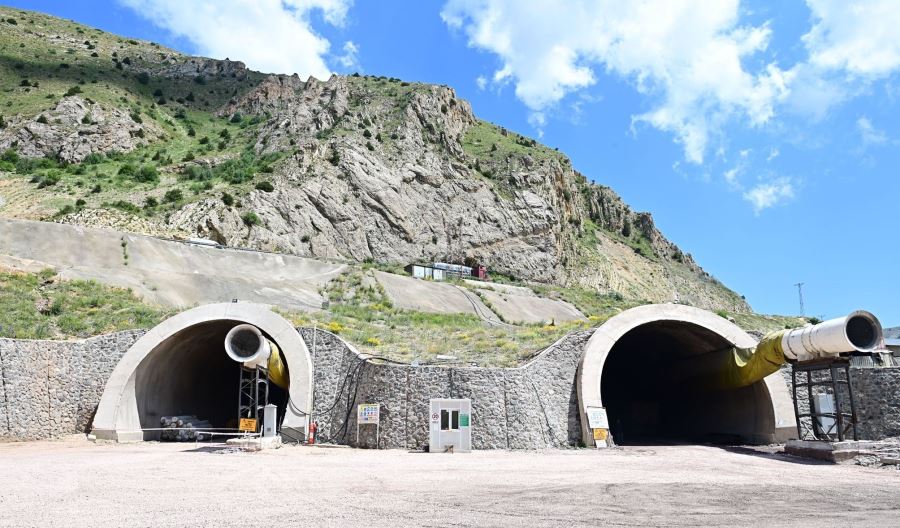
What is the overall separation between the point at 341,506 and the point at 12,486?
6791mm

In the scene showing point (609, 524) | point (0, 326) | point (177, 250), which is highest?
point (177, 250)

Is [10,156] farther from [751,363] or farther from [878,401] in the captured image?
[878,401]

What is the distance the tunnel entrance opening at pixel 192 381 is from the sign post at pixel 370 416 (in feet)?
19.2

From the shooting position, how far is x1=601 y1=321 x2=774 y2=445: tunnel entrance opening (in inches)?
1046

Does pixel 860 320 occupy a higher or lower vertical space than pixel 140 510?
higher

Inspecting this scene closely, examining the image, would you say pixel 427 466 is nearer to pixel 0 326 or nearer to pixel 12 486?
pixel 12 486

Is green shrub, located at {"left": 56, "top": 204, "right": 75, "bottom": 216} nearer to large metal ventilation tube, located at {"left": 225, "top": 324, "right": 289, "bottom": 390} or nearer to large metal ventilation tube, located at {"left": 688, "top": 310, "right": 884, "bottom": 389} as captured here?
large metal ventilation tube, located at {"left": 225, "top": 324, "right": 289, "bottom": 390}

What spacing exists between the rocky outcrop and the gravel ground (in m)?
66.4

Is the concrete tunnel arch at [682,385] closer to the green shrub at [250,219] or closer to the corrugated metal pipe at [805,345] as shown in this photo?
the corrugated metal pipe at [805,345]

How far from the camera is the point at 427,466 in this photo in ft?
57.0

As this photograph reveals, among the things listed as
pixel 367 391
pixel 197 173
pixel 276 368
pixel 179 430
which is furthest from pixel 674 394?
pixel 197 173

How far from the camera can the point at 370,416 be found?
901 inches

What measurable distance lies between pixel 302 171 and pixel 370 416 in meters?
53.4

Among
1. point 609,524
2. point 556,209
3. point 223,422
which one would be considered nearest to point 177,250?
point 223,422
